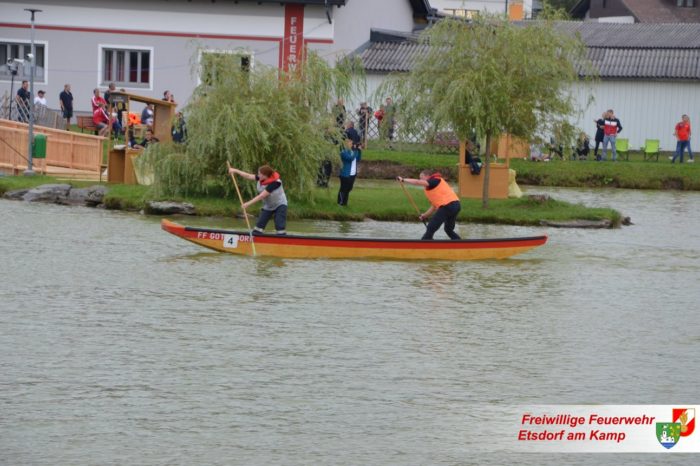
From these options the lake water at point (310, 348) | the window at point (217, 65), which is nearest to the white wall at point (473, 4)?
the window at point (217, 65)

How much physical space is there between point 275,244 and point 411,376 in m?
8.87

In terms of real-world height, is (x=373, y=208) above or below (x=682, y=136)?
below

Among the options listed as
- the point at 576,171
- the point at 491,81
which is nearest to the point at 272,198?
the point at 491,81

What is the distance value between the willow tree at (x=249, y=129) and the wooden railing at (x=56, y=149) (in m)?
5.55

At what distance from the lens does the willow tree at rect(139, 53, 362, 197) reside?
29.8 m

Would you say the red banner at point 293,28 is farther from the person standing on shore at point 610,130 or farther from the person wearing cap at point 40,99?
the person standing on shore at point 610,130

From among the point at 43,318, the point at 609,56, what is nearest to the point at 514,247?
the point at 43,318

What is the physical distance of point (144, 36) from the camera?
50125 millimetres

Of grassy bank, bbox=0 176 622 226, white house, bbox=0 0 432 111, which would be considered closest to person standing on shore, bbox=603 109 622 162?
white house, bbox=0 0 432 111

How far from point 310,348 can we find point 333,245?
23.8 ft

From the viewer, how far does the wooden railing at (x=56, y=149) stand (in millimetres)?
36438

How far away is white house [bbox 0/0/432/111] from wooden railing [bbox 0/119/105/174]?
13147mm

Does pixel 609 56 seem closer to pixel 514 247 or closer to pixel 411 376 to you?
pixel 514 247

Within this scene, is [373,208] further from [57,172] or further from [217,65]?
[57,172]
